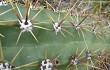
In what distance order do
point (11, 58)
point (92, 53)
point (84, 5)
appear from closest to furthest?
point (11, 58) → point (92, 53) → point (84, 5)

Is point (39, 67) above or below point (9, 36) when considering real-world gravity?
below

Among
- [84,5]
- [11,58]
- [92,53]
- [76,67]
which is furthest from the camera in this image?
[84,5]

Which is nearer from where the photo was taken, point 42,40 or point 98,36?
point 42,40

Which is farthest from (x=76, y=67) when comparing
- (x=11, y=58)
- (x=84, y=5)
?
(x=84, y=5)

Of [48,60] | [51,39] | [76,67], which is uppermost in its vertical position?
[51,39]

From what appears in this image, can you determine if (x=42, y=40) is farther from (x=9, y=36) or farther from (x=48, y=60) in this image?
(x=9, y=36)

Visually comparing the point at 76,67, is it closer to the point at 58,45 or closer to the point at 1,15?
the point at 58,45
